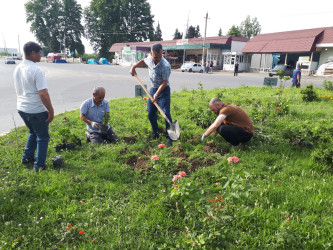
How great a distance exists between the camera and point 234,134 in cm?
418

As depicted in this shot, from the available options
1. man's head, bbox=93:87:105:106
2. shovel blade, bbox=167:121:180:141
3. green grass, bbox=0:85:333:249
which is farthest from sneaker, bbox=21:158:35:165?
shovel blade, bbox=167:121:180:141

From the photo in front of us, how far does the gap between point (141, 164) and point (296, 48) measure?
101ft

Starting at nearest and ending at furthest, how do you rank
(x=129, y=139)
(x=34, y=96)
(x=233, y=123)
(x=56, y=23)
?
(x=34, y=96) < (x=233, y=123) < (x=129, y=139) < (x=56, y=23)

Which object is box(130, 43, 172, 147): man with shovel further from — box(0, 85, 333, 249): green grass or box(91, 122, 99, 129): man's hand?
box(91, 122, 99, 129): man's hand

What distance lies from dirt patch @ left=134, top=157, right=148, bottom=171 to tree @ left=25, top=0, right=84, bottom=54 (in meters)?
76.7

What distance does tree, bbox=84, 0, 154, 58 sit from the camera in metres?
62.1

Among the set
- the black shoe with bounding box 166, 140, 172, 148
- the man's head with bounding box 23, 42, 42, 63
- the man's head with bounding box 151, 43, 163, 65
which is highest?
the man's head with bounding box 151, 43, 163, 65

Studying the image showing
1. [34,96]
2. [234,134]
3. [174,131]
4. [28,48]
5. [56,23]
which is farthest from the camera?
[56,23]

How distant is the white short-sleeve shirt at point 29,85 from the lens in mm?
3337

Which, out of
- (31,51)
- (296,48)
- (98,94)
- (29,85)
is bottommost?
(98,94)

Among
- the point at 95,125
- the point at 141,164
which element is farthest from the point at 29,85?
the point at 141,164

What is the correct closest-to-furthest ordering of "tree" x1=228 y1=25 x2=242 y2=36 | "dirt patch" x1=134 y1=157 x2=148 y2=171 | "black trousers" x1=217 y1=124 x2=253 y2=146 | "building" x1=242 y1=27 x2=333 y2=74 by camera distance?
1. "dirt patch" x1=134 y1=157 x2=148 y2=171
2. "black trousers" x1=217 y1=124 x2=253 y2=146
3. "building" x1=242 y1=27 x2=333 y2=74
4. "tree" x1=228 y1=25 x2=242 y2=36

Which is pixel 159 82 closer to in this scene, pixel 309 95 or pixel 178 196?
pixel 178 196

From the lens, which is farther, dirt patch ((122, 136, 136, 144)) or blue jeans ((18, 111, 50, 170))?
dirt patch ((122, 136, 136, 144))
